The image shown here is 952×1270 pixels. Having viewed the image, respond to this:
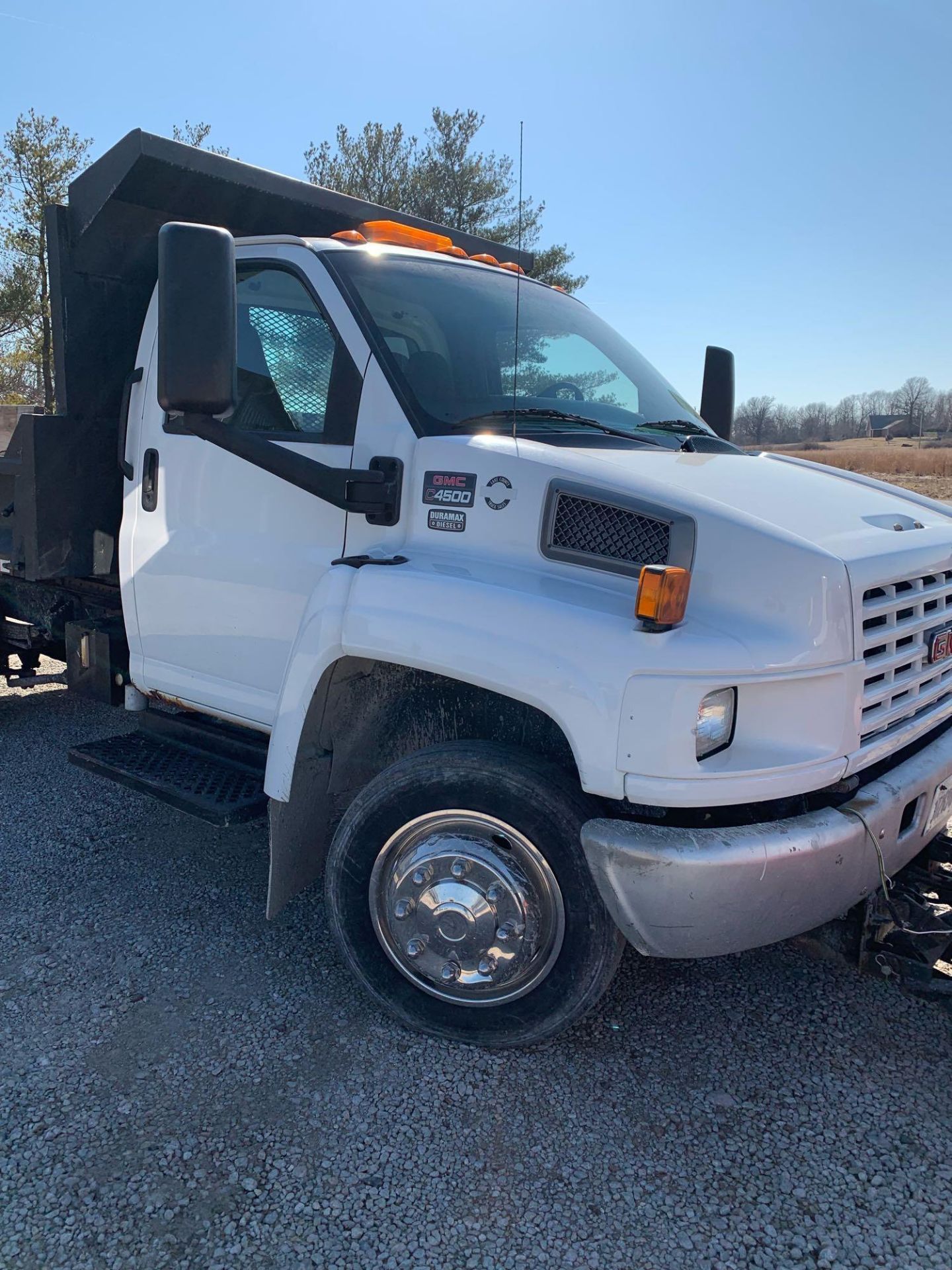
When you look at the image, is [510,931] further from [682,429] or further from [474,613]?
[682,429]

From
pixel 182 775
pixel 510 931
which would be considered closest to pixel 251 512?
pixel 182 775

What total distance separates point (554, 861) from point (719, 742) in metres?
0.57

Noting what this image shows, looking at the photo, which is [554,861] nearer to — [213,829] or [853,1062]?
[853,1062]

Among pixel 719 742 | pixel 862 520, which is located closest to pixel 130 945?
pixel 719 742

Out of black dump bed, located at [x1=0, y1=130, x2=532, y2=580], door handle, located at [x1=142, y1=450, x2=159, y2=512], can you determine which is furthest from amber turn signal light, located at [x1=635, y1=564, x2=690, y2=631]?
black dump bed, located at [x1=0, y1=130, x2=532, y2=580]

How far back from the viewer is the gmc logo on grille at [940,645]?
9.74 ft

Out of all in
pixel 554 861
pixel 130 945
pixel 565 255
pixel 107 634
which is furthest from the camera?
pixel 565 255

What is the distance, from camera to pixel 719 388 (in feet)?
16.3

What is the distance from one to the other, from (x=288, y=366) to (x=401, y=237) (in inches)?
Result: 28.4

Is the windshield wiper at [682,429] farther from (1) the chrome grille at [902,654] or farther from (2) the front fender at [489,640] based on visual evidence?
(2) the front fender at [489,640]

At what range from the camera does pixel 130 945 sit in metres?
3.52

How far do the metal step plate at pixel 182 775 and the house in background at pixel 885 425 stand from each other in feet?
233

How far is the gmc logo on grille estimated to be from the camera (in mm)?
2969

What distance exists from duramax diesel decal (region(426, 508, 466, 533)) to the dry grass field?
20053 millimetres
